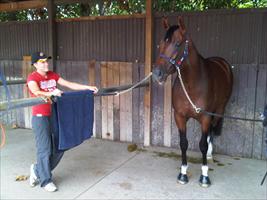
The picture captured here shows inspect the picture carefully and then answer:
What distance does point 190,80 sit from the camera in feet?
10.2

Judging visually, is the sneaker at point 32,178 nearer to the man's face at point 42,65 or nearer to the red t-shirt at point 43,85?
the red t-shirt at point 43,85

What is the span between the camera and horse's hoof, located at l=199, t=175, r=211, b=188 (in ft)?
10.3

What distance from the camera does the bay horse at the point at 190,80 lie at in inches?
112

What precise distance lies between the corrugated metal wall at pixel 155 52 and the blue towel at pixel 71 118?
60.7 inches

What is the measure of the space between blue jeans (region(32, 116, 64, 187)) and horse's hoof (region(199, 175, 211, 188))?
5.00ft

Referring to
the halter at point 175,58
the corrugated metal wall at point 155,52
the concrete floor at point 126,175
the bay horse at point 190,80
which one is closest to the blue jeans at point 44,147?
the concrete floor at point 126,175

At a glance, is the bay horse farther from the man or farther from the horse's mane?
the man

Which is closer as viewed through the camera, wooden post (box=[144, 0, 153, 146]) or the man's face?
the man's face

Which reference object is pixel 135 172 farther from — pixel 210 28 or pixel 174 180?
pixel 210 28

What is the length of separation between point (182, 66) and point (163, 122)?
4.98 ft

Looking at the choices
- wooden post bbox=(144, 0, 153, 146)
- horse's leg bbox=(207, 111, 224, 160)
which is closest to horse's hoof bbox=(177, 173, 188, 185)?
horse's leg bbox=(207, 111, 224, 160)

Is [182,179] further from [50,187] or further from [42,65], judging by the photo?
[42,65]

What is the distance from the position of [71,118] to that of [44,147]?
39 cm

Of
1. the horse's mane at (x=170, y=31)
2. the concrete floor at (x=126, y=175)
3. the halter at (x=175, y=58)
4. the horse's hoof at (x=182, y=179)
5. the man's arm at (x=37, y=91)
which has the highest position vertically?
the horse's mane at (x=170, y=31)
